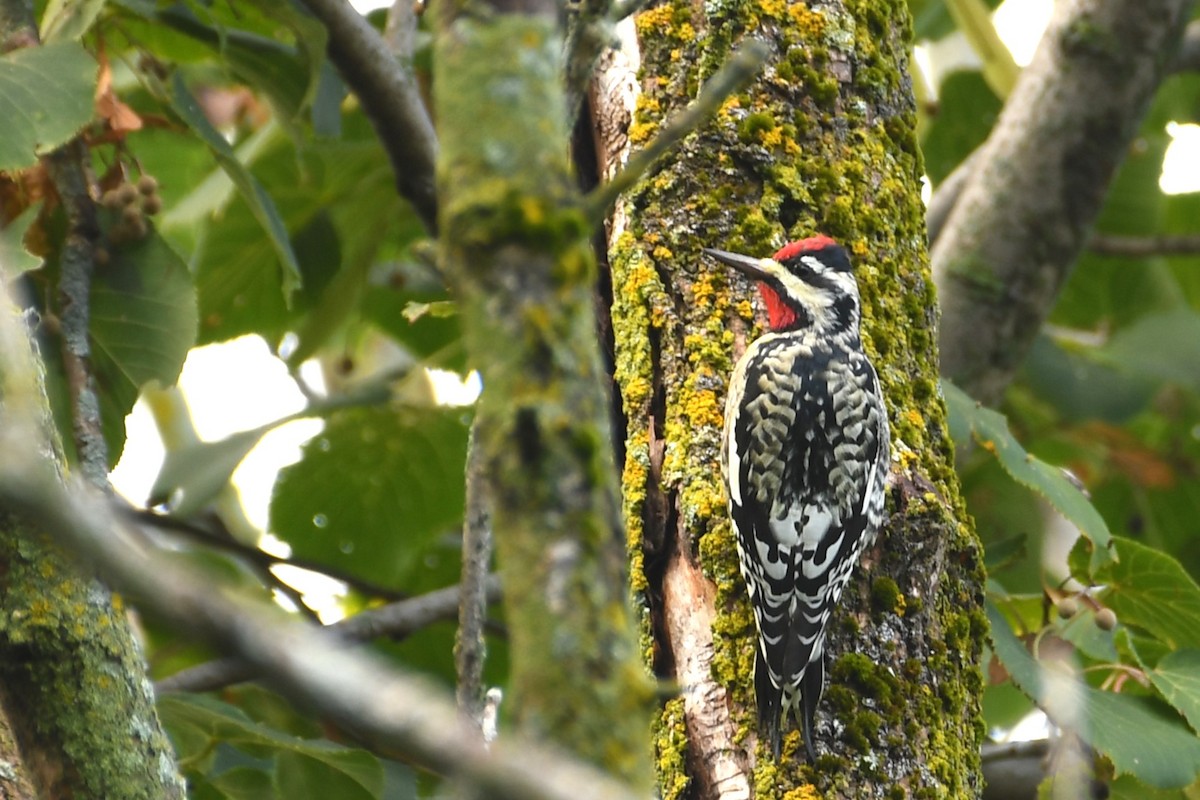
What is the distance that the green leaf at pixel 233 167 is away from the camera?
3.18 metres

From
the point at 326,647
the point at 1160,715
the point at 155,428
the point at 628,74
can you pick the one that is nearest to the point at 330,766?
the point at 628,74

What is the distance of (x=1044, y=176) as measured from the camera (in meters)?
4.41

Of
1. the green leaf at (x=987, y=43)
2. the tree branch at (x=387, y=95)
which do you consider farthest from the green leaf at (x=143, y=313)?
the green leaf at (x=987, y=43)

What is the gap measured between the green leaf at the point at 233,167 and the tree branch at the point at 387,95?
36 cm

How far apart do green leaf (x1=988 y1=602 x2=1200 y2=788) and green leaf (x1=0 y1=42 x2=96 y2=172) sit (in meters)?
1.96

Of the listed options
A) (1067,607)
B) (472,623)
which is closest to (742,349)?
(1067,607)

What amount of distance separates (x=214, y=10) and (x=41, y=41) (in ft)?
2.60

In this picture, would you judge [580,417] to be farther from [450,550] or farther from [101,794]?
[450,550]

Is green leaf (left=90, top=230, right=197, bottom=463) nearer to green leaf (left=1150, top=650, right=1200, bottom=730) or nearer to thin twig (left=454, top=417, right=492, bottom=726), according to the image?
thin twig (left=454, top=417, right=492, bottom=726)

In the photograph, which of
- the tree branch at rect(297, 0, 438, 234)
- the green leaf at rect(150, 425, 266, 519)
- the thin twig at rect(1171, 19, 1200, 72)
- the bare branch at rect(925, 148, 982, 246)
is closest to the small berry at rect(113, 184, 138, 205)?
the tree branch at rect(297, 0, 438, 234)

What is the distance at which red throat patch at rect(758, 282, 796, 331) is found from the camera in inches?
109

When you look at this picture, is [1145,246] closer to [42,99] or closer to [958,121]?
[958,121]

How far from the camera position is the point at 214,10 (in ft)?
12.4

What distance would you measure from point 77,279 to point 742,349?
1338mm
